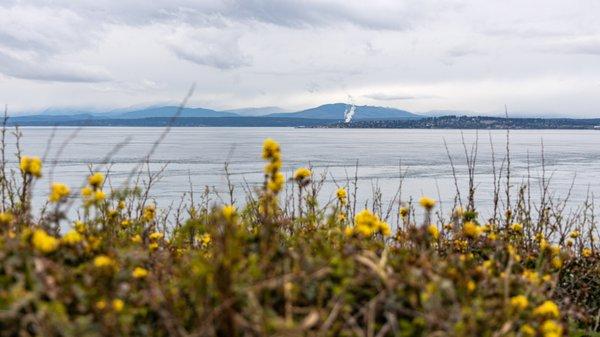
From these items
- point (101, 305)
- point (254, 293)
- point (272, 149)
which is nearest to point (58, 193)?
point (101, 305)

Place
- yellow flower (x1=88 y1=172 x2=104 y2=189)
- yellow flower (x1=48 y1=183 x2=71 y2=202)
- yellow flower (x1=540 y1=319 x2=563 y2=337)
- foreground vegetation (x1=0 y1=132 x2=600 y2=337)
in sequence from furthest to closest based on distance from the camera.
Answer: yellow flower (x1=88 y1=172 x2=104 y2=189), yellow flower (x1=48 y1=183 x2=71 y2=202), yellow flower (x1=540 y1=319 x2=563 y2=337), foreground vegetation (x1=0 y1=132 x2=600 y2=337)

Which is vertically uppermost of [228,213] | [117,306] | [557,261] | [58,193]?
[58,193]

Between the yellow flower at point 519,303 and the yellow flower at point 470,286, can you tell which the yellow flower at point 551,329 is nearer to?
the yellow flower at point 519,303

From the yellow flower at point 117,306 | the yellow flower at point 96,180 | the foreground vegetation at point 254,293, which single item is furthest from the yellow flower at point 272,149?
the yellow flower at point 117,306

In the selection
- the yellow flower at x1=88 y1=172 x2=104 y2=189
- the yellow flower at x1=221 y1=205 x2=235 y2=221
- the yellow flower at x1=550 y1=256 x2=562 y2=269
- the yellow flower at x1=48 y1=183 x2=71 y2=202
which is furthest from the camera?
the yellow flower at x1=550 y1=256 x2=562 y2=269

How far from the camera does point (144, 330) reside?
6.39 feet

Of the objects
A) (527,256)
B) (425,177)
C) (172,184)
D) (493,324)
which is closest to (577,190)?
(425,177)

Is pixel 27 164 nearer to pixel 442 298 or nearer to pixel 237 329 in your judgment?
pixel 237 329

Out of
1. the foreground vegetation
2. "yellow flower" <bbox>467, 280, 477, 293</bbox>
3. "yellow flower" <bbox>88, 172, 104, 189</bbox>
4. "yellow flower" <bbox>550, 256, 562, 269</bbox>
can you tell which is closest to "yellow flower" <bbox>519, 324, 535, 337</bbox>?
the foreground vegetation

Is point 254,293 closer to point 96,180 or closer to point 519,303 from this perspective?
point 519,303

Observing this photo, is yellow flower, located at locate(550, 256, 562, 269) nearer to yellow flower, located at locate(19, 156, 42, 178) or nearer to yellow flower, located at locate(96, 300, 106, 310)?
yellow flower, located at locate(96, 300, 106, 310)

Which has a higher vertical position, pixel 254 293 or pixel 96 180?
pixel 96 180

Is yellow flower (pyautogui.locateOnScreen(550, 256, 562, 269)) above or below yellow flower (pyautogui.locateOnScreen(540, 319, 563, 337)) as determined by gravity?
below

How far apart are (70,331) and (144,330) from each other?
33 cm
